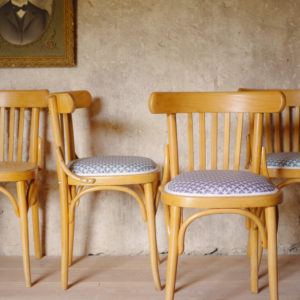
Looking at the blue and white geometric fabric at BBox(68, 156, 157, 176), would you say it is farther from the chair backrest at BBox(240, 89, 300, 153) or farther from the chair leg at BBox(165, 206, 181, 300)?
the chair backrest at BBox(240, 89, 300, 153)

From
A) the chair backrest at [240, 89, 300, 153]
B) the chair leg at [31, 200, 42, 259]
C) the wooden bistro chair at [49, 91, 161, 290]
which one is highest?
the chair backrest at [240, 89, 300, 153]

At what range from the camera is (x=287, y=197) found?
2738 millimetres

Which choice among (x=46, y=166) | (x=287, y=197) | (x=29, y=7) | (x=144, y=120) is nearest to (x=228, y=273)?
(x=287, y=197)

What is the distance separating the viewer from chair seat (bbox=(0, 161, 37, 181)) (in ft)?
6.97

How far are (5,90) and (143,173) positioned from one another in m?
0.93

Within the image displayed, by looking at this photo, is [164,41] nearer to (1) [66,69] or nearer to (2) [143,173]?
(1) [66,69]

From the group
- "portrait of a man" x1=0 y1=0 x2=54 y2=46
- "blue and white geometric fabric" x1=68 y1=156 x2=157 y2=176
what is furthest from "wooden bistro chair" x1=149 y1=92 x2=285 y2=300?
"portrait of a man" x1=0 y1=0 x2=54 y2=46

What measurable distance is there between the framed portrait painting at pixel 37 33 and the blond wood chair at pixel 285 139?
3.56 ft

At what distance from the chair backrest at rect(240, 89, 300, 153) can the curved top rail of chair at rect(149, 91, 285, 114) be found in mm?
593

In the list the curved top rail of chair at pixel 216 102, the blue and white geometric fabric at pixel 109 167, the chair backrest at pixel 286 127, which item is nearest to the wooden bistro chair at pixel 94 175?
the blue and white geometric fabric at pixel 109 167

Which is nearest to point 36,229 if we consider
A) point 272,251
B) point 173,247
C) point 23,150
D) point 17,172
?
point 23,150

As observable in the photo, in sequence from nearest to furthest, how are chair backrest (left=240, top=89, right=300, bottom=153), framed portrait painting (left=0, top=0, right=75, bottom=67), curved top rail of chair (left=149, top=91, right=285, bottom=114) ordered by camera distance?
1. curved top rail of chair (left=149, top=91, right=285, bottom=114)
2. chair backrest (left=240, top=89, right=300, bottom=153)
3. framed portrait painting (left=0, top=0, right=75, bottom=67)

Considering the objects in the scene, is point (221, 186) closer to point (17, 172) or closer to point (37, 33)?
point (17, 172)

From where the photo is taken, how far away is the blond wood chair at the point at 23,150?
2.18 m
